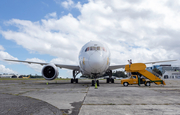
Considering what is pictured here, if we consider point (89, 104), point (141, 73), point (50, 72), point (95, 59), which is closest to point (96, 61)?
point (95, 59)

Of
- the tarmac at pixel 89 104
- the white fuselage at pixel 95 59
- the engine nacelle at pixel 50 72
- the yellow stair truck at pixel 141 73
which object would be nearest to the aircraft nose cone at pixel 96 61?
the white fuselage at pixel 95 59

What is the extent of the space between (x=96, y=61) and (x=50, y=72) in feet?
25.1

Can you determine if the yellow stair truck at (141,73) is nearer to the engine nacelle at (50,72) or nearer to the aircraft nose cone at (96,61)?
the aircraft nose cone at (96,61)

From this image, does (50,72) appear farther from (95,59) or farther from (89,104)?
(89,104)

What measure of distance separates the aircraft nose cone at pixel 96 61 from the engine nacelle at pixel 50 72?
20.0 ft

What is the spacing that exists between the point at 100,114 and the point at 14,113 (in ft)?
6.66

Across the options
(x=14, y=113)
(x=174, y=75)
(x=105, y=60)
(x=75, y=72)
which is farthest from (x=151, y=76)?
(x=174, y=75)

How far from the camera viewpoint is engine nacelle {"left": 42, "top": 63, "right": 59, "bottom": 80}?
53.0 feet

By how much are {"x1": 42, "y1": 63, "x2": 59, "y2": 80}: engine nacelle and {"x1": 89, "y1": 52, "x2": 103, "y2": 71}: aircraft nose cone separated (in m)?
6.10

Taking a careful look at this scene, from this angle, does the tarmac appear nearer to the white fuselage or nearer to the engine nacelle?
the white fuselage

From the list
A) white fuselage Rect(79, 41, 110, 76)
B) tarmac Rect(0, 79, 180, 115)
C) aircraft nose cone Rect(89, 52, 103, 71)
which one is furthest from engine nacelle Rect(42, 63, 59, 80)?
tarmac Rect(0, 79, 180, 115)

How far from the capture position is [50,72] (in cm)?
1678

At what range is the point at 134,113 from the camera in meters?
3.51

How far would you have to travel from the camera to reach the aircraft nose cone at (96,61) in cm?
1131
